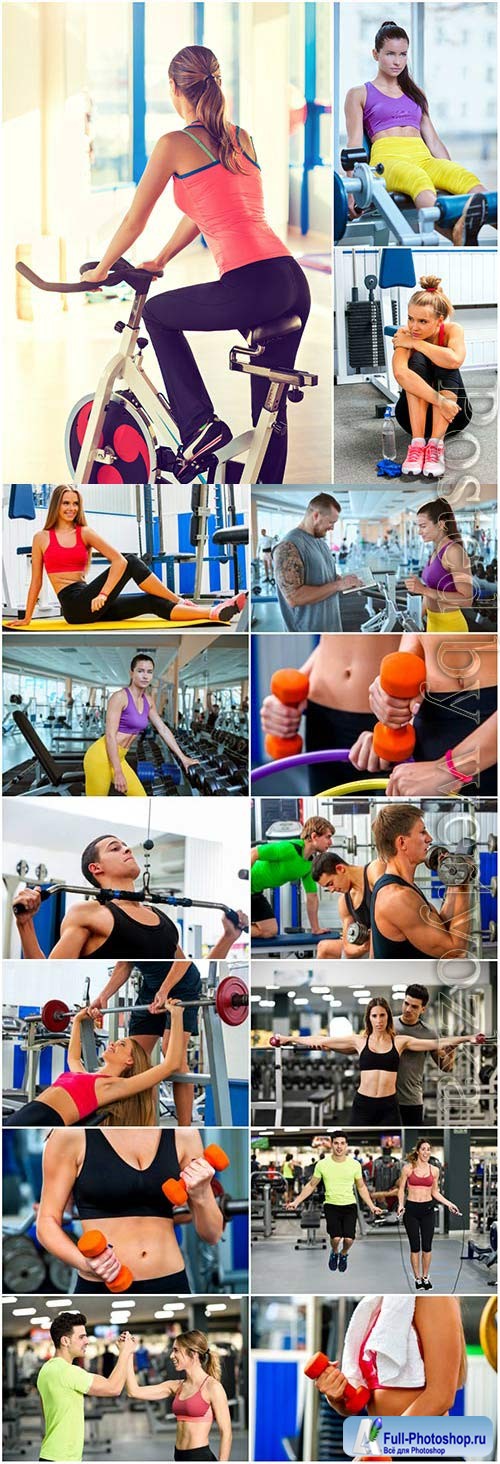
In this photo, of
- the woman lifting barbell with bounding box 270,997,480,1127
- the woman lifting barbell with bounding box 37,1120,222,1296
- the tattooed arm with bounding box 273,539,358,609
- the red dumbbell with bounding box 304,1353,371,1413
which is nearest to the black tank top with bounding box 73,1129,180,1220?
the woman lifting barbell with bounding box 37,1120,222,1296

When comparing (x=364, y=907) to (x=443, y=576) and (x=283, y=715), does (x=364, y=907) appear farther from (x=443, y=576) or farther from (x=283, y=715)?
(x=443, y=576)

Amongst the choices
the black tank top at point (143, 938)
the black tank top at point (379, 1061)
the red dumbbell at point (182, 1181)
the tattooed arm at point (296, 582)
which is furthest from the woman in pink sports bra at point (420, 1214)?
the tattooed arm at point (296, 582)

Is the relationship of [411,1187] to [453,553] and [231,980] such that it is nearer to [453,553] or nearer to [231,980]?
[231,980]

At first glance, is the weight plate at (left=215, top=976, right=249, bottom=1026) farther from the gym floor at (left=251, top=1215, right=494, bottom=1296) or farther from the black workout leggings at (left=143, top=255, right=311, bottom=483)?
the black workout leggings at (left=143, top=255, right=311, bottom=483)

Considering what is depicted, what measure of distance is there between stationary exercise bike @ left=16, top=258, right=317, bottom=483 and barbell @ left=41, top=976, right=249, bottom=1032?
121 cm

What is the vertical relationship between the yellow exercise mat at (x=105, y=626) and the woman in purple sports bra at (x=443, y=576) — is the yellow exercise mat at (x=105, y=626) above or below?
below

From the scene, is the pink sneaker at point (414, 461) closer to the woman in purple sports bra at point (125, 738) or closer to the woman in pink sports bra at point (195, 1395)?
the woman in purple sports bra at point (125, 738)

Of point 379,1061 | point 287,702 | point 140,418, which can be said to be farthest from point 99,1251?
point 140,418

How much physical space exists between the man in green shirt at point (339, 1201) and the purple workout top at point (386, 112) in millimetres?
2459

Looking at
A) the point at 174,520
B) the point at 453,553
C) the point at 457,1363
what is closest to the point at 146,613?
the point at 174,520

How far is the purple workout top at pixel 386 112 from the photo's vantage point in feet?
9.55

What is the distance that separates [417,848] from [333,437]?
3.30ft

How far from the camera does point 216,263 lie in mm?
2943

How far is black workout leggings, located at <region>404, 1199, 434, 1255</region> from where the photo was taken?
2.89m
